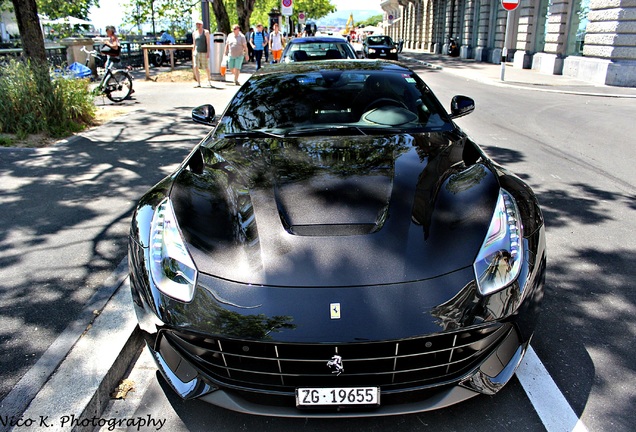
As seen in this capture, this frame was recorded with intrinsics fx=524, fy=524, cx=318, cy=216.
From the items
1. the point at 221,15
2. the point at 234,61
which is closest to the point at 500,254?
the point at 234,61

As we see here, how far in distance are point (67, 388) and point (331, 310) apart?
141 cm

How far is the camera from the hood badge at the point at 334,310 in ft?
6.93

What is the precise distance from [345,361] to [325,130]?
192 cm

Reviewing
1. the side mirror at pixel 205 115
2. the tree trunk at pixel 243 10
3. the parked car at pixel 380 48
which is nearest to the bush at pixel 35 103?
the side mirror at pixel 205 115

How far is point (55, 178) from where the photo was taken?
636 cm

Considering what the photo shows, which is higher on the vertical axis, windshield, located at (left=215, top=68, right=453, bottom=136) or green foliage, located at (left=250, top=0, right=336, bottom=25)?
green foliage, located at (left=250, top=0, right=336, bottom=25)

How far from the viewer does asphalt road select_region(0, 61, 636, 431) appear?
2516 millimetres

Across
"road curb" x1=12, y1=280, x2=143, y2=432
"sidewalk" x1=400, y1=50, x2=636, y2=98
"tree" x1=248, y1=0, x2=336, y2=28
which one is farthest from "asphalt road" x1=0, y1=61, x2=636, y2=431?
"tree" x1=248, y1=0, x2=336, y2=28

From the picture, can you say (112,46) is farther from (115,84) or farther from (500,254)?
(500,254)

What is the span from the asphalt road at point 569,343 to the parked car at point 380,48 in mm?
24812

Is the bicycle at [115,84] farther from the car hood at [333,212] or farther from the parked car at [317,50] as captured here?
the car hood at [333,212]

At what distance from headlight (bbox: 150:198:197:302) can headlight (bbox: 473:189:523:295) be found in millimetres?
1265

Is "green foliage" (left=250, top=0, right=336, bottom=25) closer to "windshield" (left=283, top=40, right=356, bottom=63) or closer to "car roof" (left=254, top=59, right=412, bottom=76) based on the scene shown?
"windshield" (left=283, top=40, right=356, bottom=63)

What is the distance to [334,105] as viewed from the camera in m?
3.96
